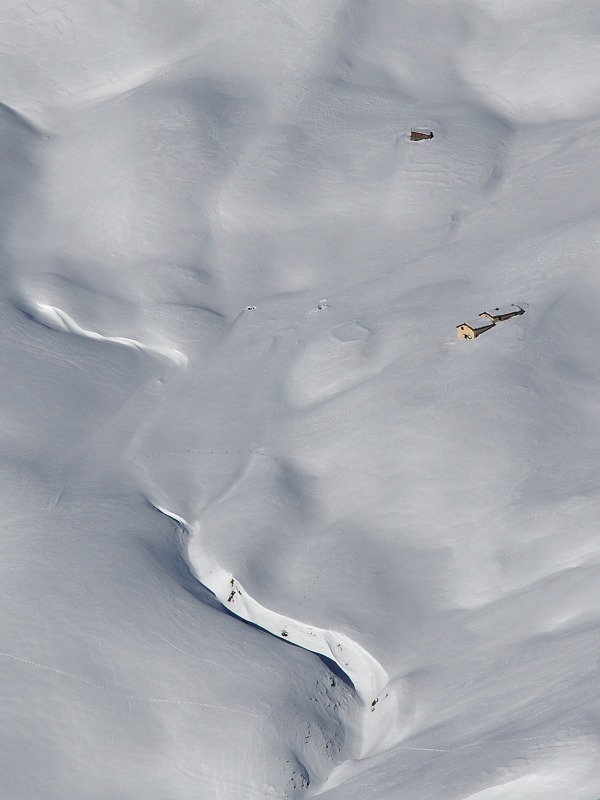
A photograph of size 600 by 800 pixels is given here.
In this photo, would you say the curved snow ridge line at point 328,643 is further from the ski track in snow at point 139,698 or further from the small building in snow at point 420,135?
the small building in snow at point 420,135

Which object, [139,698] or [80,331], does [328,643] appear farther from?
[80,331]

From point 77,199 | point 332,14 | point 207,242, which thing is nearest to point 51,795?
point 207,242

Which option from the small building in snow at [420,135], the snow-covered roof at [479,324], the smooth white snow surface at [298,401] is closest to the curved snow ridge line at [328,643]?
the smooth white snow surface at [298,401]

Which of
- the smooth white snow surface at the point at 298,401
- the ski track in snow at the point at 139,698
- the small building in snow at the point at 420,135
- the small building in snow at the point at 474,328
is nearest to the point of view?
the smooth white snow surface at the point at 298,401

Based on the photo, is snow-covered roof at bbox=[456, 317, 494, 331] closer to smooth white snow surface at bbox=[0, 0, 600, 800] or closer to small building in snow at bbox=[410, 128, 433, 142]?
smooth white snow surface at bbox=[0, 0, 600, 800]

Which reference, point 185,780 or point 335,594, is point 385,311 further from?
point 185,780
